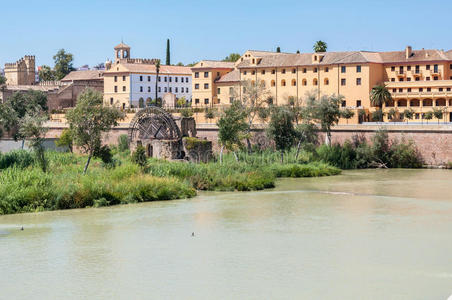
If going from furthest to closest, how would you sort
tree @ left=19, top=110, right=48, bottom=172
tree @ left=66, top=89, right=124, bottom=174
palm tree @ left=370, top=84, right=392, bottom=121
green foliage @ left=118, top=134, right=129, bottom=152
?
palm tree @ left=370, top=84, right=392, bottom=121
green foliage @ left=118, top=134, right=129, bottom=152
tree @ left=66, top=89, right=124, bottom=174
tree @ left=19, top=110, right=48, bottom=172

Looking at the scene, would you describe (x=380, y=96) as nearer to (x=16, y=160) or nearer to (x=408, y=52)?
(x=408, y=52)

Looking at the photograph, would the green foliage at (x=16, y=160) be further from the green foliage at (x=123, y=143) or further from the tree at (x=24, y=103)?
the tree at (x=24, y=103)

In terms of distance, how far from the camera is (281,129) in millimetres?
46594

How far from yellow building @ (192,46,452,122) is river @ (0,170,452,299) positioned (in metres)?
30.5

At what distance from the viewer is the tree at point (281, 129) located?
4647cm

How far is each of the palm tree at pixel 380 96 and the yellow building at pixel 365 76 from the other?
0.74 metres

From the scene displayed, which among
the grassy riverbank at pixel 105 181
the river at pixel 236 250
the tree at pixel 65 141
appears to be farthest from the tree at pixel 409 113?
the tree at pixel 65 141

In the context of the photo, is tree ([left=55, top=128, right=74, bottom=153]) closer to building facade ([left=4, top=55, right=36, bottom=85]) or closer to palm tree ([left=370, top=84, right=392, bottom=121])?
palm tree ([left=370, top=84, right=392, bottom=121])

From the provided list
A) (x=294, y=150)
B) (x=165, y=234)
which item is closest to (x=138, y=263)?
(x=165, y=234)

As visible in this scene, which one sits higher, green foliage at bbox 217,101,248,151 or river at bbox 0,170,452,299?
green foliage at bbox 217,101,248,151

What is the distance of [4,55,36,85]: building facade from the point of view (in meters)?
107

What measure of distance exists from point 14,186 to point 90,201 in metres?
3.05

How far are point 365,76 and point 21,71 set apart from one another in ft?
204

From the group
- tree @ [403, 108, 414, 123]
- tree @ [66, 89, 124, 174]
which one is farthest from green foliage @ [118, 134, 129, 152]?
tree @ [403, 108, 414, 123]
